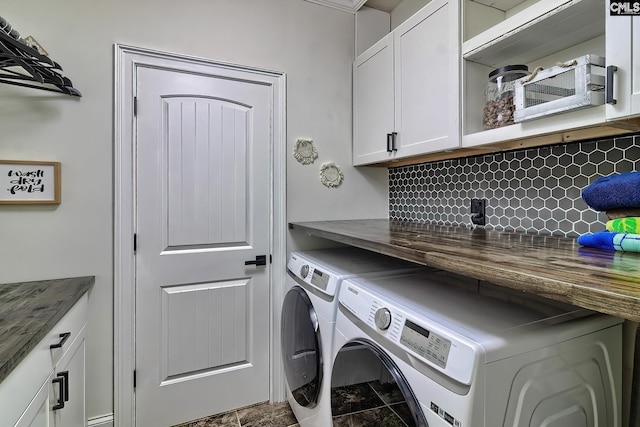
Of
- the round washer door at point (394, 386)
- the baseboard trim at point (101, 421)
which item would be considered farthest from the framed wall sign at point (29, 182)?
the round washer door at point (394, 386)

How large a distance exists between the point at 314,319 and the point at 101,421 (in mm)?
1322

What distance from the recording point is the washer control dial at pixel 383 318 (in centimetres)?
95

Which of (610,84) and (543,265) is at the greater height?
(610,84)

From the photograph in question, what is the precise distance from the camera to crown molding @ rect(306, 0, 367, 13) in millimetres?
2165

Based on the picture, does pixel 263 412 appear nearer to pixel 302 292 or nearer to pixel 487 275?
pixel 302 292

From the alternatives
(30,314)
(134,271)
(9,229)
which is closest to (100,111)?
(9,229)

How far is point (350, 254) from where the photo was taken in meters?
1.93

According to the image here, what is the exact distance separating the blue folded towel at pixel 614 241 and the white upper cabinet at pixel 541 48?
1.08 feet

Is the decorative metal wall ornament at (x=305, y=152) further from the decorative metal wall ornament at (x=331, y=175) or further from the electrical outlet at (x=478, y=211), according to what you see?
the electrical outlet at (x=478, y=211)

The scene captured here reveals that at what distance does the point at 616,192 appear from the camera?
2.91ft

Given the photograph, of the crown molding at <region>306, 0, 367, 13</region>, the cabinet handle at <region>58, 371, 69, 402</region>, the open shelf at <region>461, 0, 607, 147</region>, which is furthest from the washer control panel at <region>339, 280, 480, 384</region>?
the crown molding at <region>306, 0, 367, 13</region>

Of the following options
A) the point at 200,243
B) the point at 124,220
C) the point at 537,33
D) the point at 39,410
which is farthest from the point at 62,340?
the point at 537,33

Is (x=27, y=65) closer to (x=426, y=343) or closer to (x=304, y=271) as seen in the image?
(x=304, y=271)

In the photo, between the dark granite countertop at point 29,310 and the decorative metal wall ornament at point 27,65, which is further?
the decorative metal wall ornament at point 27,65
